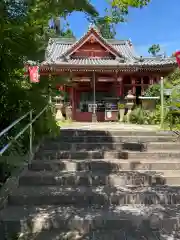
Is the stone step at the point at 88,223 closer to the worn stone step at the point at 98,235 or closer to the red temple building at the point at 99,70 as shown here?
the worn stone step at the point at 98,235

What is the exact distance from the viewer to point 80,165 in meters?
5.91

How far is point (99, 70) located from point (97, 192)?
1426 cm

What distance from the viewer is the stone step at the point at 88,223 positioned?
371 cm

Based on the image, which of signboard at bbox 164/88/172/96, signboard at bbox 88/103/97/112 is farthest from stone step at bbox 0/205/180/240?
signboard at bbox 88/103/97/112

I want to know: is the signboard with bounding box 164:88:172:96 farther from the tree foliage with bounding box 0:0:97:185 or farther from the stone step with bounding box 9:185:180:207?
the tree foliage with bounding box 0:0:97:185

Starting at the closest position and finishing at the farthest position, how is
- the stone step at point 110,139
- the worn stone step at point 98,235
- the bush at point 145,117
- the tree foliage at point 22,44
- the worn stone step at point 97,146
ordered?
the tree foliage at point 22,44, the worn stone step at point 98,235, the worn stone step at point 97,146, the stone step at point 110,139, the bush at point 145,117

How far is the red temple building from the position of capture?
60.1 feet

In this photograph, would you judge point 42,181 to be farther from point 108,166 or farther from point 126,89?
point 126,89

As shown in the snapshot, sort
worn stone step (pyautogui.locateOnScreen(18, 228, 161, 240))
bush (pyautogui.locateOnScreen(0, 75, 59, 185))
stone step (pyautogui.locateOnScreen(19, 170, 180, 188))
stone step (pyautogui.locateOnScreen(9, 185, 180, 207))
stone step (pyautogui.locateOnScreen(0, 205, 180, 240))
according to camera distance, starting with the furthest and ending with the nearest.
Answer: stone step (pyautogui.locateOnScreen(19, 170, 180, 188))
stone step (pyautogui.locateOnScreen(9, 185, 180, 207))
stone step (pyautogui.locateOnScreen(0, 205, 180, 240))
worn stone step (pyautogui.locateOnScreen(18, 228, 161, 240))
bush (pyautogui.locateOnScreen(0, 75, 59, 185))

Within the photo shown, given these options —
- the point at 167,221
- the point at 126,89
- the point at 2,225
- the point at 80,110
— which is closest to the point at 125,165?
the point at 167,221

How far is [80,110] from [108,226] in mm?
15682

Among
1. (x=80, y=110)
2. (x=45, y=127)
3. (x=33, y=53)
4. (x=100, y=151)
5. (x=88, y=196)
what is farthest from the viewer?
(x=80, y=110)

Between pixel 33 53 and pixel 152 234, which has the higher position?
pixel 33 53

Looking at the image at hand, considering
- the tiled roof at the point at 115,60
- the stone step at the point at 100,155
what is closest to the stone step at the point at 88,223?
the stone step at the point at 100,155
